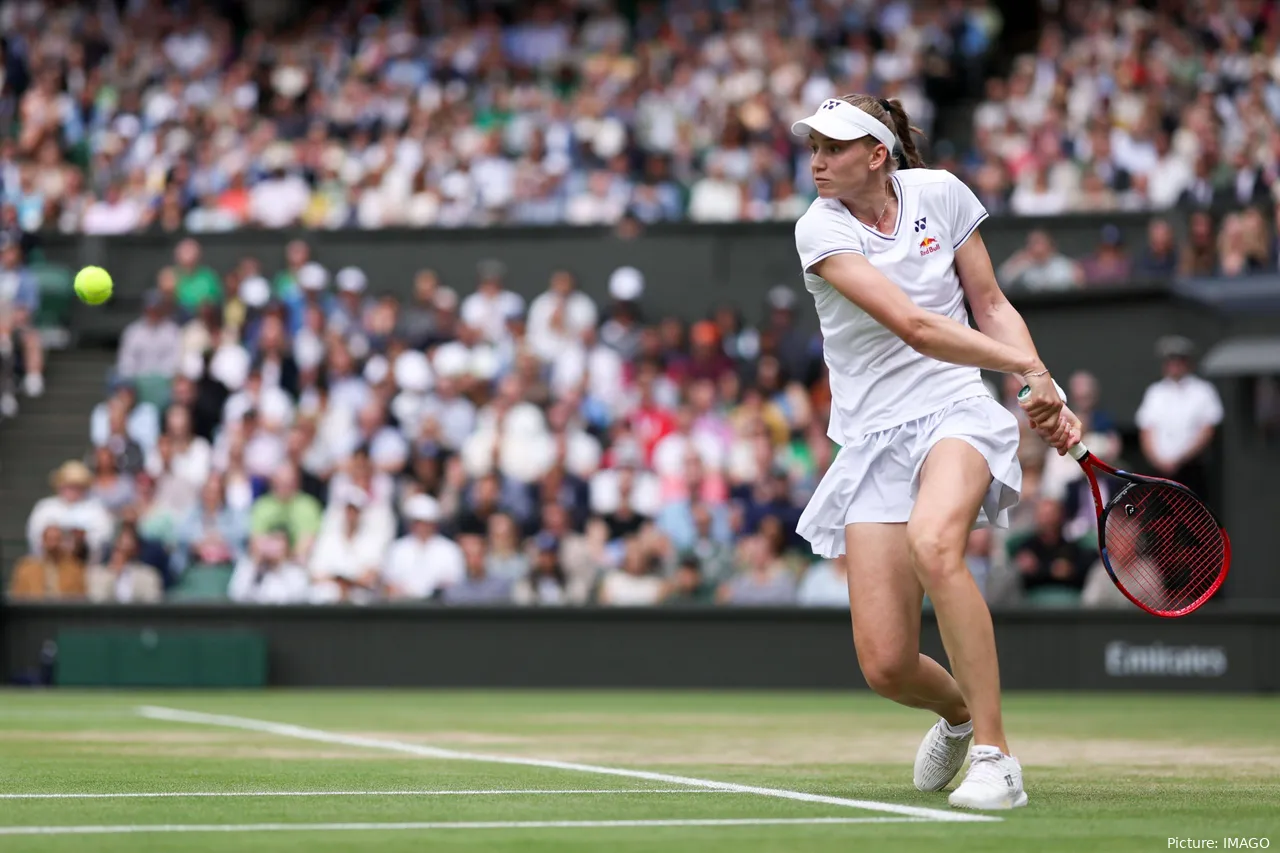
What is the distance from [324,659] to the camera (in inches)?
621

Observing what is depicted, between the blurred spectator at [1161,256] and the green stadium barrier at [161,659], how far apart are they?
26.1 feet

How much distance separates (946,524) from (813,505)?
714mm

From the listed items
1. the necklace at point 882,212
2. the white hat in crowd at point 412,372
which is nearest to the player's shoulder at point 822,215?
the necklace at point 882,212

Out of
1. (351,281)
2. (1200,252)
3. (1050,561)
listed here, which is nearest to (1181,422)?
(1050,561)

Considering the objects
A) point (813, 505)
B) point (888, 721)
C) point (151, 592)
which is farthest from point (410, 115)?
point (813, 505)

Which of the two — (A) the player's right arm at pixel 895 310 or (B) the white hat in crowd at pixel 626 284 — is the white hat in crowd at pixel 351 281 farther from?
(A) the player's right arm at pixel 895 310

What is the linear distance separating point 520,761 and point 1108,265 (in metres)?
10.4

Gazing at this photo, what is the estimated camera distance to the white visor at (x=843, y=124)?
19.9 feet

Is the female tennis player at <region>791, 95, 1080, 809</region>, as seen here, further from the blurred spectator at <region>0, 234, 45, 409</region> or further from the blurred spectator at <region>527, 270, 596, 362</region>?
the blurred spectator at <region>0, 234, 45, 409</region>

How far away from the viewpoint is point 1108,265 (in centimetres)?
1692

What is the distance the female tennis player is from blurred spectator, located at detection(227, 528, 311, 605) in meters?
10.3

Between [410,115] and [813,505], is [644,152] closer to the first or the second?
[410,115]

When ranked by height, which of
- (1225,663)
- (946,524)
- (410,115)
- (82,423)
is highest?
(410,115)

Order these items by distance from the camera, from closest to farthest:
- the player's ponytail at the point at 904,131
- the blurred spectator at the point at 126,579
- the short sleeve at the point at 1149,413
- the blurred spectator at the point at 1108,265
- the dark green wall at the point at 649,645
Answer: the player's ponytail at the point at 904,131, the dark green wall at the point at 649,645, the short sleeve at the point at 1149,413, the blurred spectator at the point at 126,579, the blurred spectator at the point at 1108,265
